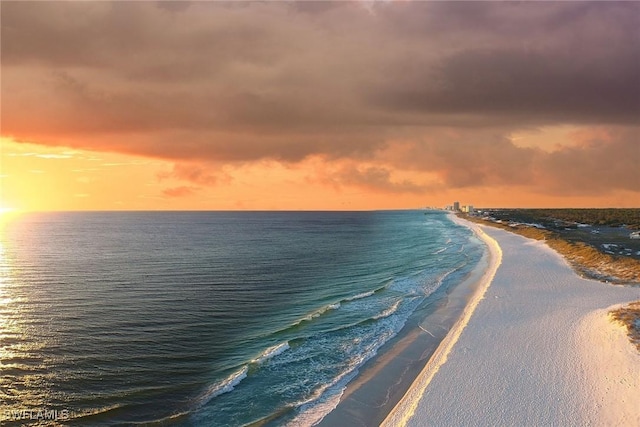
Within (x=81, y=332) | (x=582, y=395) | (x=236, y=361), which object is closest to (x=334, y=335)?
(x=236, y=361)

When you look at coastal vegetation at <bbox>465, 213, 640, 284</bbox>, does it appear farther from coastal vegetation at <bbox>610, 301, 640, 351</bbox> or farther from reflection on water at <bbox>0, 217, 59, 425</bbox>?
reflection on water at <bbox>0, 217, 59, 425</bbox>

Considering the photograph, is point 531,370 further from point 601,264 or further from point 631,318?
point 601,264

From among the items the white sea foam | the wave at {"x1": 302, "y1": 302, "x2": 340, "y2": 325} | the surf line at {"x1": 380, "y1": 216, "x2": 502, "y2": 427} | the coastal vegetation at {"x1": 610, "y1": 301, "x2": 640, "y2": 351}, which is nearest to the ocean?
the wave at {"x1": 302, "y1": 302, "x2": 340, "y2": 325}

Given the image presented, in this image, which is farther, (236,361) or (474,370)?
(236,361)

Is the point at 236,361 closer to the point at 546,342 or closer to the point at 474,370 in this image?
the point at 474,370

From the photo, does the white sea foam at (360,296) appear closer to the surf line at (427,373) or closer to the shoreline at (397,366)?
the shoreline at (397,366)

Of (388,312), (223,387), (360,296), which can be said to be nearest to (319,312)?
(388,312)

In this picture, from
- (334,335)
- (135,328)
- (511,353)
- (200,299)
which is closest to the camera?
(511,353)
